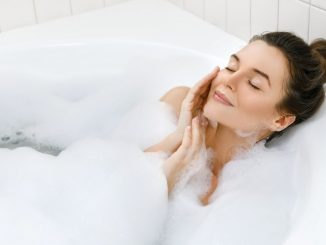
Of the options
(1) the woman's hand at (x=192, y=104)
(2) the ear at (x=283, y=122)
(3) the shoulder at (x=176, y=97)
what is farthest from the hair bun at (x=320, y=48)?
(3) the shoulder at (x=176, y=97)

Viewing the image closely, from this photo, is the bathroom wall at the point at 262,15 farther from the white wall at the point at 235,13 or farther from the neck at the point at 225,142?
the neck at the point at 225,142

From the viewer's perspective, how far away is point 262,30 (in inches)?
67.0

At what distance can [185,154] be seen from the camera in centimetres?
147

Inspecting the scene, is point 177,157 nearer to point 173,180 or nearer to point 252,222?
point 173,180

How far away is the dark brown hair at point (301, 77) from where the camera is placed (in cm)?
136

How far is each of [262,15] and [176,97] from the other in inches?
13.1

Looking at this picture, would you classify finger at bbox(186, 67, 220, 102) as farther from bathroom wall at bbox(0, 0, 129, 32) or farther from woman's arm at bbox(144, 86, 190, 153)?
bathroom wall at bbox(0, 0, 129, 32)

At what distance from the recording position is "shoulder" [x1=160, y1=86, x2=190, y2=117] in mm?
1629

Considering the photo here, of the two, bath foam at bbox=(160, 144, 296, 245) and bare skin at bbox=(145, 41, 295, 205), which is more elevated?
bare skin at bbox=(145, 41, 295, 205)

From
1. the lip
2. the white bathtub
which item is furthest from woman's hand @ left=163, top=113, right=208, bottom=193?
the white bathtub

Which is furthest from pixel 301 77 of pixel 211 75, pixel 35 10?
pixel 35 10

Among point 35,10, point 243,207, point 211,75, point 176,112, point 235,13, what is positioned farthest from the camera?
point 35,10

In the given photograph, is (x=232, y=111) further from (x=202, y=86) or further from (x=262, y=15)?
(x=262, y=15)

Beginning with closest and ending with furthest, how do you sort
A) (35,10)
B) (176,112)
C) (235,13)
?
1. (176,112)
2. (235,13)
3. (35,10)
